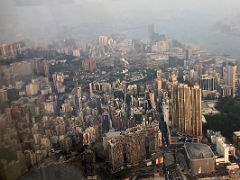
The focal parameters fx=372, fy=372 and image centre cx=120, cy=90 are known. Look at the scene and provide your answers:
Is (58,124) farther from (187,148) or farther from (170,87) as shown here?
(170,87)

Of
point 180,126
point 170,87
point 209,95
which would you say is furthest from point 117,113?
point 209,95

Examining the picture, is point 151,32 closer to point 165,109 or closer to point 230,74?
point 230,74

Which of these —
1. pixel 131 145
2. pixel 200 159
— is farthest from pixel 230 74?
pixel 131 145

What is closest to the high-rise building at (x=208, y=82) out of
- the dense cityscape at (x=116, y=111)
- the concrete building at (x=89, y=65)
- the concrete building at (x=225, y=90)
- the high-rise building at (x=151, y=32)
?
the dense cityscape at (x=116, y=111)

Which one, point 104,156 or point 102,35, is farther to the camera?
point 102,35

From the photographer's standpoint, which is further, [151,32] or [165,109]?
[151,32]

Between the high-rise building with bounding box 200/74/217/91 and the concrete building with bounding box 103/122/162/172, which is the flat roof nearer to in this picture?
the concrete building with bounding box 103/122/162/172
